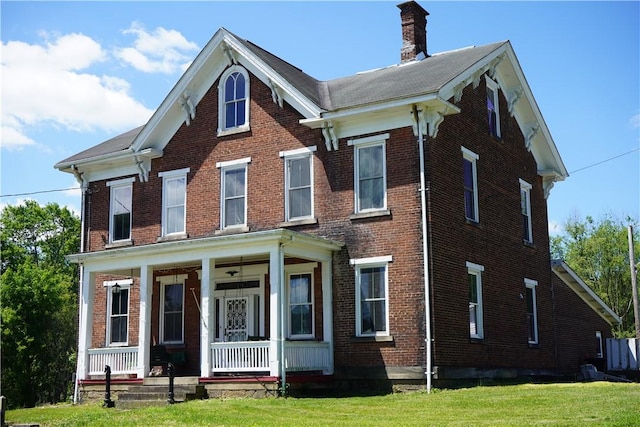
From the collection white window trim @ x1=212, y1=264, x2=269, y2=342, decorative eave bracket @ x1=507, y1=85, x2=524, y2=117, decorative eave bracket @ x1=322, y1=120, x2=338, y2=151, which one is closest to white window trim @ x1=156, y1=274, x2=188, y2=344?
white window trim @ x1=212, y1=264, x2=269, y2=342

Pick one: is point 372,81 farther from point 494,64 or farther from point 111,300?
point 111,300

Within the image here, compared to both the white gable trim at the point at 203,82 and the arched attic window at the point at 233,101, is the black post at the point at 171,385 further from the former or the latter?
the white gable trim at the point at 203,82

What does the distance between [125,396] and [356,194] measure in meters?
7.56

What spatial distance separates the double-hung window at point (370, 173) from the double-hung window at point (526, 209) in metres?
7.19

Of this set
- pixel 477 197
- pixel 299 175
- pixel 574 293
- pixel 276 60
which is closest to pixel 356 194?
pixel 299 175

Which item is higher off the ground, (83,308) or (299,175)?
(299,175)

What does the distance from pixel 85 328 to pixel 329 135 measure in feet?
27.3

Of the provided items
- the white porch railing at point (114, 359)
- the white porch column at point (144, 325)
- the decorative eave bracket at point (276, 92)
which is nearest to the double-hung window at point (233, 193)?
the decorative eave bracket at point (276, 92)

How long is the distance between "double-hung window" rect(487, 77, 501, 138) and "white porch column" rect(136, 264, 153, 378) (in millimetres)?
10848

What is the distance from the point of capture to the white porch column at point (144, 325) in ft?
67.9

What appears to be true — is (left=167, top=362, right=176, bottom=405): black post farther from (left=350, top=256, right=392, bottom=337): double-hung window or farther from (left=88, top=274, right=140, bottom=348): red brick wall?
(left=88, top=274, right=140, bottom=348): red brick wall

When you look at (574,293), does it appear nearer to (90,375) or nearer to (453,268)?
(453,268)

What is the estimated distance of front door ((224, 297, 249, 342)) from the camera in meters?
22.5

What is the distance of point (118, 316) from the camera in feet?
81.5
